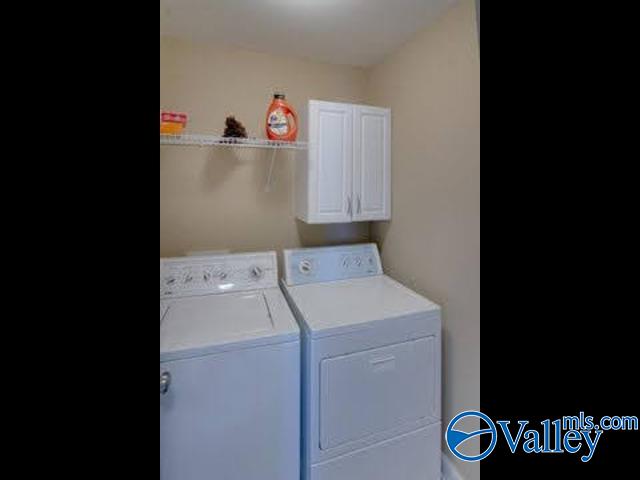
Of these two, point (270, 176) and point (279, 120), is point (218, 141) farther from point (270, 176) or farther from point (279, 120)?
point (270, 176)

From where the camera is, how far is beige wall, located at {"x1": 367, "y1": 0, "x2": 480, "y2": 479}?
4.96 ft

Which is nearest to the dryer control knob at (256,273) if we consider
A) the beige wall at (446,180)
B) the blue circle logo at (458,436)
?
the beige wall at (446,180)

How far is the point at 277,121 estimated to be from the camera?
6.16 ft

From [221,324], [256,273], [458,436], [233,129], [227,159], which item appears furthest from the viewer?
[227,159]

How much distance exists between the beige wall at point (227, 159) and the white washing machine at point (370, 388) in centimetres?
74

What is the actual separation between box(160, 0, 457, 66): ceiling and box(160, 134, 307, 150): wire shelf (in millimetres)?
617

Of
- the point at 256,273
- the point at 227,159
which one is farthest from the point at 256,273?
the point at 227,159

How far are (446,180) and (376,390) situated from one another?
1.11 metres

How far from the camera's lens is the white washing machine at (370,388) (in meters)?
1.37

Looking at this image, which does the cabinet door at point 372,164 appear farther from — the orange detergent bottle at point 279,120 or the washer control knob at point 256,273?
the washer control knob at point 256,273
